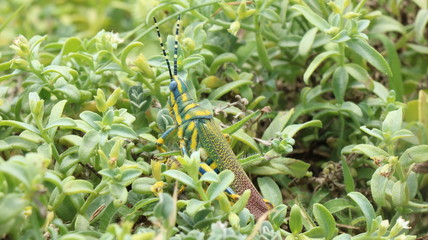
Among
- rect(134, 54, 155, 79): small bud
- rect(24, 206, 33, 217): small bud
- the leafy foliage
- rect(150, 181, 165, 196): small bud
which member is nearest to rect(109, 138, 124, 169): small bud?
the leafy foliage

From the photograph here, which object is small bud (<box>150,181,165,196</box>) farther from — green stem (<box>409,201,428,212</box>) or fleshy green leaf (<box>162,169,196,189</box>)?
green stem (<box>409,201,428,212</box>)

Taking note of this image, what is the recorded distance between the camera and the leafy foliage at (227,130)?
1.44m

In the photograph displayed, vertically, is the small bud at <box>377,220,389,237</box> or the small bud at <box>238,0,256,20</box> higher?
the small bud at <box>238,0,256,20</box>

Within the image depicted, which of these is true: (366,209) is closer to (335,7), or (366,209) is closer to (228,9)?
(335,7)

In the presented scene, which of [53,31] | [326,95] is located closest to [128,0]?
[53,31]

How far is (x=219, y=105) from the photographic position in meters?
1.99

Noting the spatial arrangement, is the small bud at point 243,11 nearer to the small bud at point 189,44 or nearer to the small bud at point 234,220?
the small bud at point 189,44

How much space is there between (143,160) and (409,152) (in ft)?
2.87

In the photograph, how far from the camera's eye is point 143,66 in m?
1.84

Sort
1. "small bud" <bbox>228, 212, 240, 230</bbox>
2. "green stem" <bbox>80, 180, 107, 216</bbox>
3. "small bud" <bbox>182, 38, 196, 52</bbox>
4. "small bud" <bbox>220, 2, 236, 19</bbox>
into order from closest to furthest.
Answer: "small bud" <bbox>228, 212, 240, 230</bbox> → "green stem" <bbox>80, 180, 107, 216</bbox> → "small bud" <bbox>182, 38, 196, 52</bbox> → "small bud" <bbox>220, 2, 236, 19</bbox>

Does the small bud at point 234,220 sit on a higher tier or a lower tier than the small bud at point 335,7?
lower

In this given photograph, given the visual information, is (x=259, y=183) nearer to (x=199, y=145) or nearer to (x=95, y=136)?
(x=199, y=145)

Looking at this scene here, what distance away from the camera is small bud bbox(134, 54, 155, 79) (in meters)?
1.82

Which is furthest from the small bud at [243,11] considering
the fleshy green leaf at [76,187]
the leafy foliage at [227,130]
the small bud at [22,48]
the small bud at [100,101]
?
the fleshy green leaf at [76,187]
